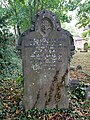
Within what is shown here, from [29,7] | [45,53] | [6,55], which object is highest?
[29,7]

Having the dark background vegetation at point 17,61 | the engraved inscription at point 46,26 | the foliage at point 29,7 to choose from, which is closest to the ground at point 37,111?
the dark background vegetation at point 17,61

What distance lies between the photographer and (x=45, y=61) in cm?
493

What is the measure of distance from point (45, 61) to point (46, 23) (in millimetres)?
880

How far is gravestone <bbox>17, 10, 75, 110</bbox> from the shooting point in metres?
4.83

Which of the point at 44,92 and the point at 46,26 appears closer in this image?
the point at 46,26

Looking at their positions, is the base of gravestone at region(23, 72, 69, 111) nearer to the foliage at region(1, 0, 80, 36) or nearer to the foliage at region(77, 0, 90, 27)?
the foliage at region(77, 0, 90, 27)

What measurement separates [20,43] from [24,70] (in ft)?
2.08

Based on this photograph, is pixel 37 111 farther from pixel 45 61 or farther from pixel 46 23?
pixel 46 23

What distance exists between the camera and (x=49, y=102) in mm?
5055

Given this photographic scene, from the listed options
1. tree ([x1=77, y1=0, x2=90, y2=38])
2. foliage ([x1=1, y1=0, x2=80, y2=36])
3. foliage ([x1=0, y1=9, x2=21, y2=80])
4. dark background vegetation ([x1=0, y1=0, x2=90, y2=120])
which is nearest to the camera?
dark background vegetation ([x1=0, y1=0, x2=90, y2=120])

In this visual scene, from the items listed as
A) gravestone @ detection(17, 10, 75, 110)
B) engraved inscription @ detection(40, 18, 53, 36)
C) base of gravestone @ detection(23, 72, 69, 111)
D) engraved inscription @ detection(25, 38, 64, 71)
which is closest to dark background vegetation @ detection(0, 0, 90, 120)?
base of gravestone @ detection(23, 72, 69, 111)

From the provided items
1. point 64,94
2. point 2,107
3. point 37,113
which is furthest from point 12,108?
point 64,94

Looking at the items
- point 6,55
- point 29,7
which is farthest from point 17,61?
point 29,7

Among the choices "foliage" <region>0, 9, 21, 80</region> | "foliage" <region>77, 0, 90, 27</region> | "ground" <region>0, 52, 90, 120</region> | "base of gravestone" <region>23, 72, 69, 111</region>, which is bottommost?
"ground" <region>0, 52, 90, 120</region>
